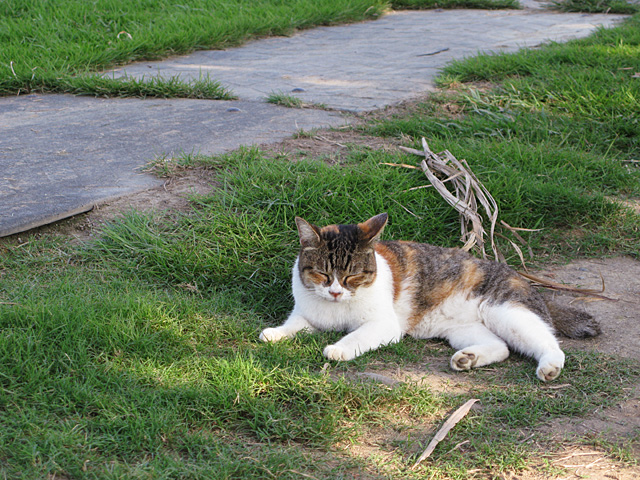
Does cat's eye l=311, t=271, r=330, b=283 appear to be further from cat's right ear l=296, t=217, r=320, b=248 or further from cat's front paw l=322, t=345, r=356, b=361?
cat's front paw l=322, t=345, r=356, b=361

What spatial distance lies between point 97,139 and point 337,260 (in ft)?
9.22

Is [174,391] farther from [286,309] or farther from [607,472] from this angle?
[607,472]

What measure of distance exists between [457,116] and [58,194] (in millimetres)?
3731

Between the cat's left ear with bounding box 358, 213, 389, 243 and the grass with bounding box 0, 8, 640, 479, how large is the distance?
1.95 feet

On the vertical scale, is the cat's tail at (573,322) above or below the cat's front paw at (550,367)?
below

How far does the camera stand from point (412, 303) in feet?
12.5

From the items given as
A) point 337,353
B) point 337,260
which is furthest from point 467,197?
point 337,353

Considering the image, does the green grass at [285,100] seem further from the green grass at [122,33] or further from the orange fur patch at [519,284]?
the orange fur patch at [519,284]

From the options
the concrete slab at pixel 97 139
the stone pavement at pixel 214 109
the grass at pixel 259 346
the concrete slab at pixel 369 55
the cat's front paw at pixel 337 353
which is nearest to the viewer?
the grass at pixel 259 346

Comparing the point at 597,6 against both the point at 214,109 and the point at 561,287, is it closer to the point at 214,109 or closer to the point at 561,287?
the point at 214,109

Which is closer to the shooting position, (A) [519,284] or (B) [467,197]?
(A) [519,284]

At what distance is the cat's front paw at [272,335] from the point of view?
11.2ft

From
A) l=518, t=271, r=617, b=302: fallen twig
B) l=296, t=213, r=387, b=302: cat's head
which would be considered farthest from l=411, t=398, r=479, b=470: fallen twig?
l=518, t=271, r=617, b=302: fallen twig

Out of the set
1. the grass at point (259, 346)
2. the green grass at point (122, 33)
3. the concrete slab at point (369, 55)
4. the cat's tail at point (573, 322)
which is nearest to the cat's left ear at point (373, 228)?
the grass at point (259, 346)
